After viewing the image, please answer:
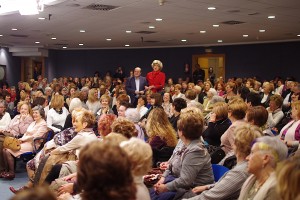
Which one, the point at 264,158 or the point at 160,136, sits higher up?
the point at 264,158

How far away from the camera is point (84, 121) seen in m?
4.69

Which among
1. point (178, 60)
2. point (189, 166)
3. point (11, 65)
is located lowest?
point (189, 166)

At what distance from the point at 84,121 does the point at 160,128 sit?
86 cm

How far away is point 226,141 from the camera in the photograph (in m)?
4.49

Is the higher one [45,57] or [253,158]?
[45,57]

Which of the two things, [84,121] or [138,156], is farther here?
[84,121]

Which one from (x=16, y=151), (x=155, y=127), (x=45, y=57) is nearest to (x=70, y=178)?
(x=155, y=127)

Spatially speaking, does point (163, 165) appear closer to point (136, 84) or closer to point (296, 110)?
point (296, 110)

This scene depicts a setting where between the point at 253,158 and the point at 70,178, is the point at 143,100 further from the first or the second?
the point at 253,158

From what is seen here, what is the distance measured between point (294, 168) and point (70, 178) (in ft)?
7.70

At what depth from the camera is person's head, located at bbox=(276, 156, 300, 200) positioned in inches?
77.3

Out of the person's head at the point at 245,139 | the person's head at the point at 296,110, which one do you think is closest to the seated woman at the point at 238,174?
the person's head at the point at 245,139

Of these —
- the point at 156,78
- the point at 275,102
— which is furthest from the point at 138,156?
the point at 156,78

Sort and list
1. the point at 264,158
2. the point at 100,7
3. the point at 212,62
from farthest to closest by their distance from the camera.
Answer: the point at 212,62 < the point at 100,7 < the point at 264,158
